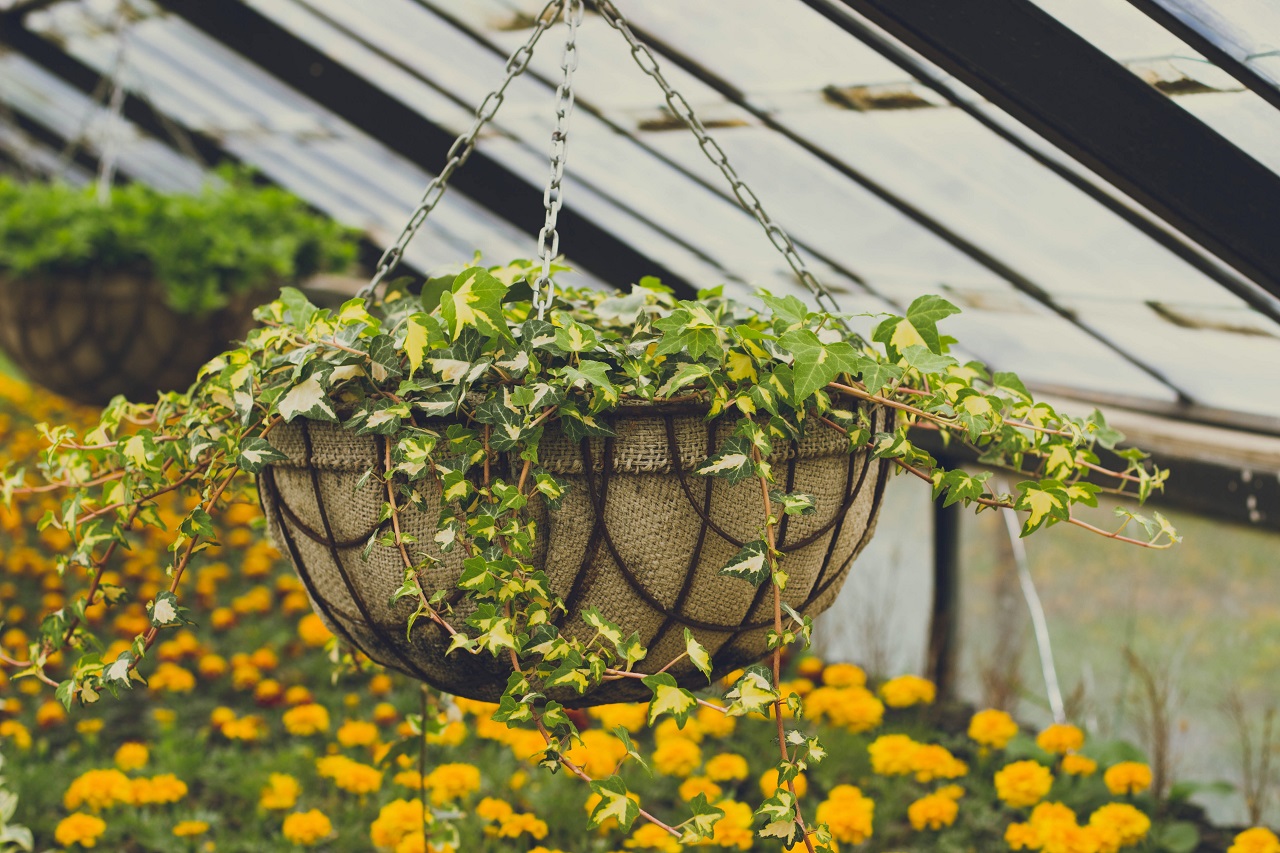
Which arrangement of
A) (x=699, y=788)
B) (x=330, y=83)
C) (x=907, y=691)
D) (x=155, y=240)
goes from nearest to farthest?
1. (x=699, y=788)
2. (x=907, y=691)
3. (x=155, y=240)
4. (x=330, y=83)

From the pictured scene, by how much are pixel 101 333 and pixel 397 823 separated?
46.9 inches

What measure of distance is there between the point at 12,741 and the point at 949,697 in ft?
7.40

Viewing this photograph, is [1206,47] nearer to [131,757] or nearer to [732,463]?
[732,463]

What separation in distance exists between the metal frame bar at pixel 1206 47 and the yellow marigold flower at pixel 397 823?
128 cm

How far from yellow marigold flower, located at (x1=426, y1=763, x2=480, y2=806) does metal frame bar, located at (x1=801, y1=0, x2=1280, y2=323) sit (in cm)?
115

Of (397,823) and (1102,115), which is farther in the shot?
(397,823)

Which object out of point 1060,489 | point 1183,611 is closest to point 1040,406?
point 1060,489

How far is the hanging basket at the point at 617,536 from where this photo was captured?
693mm

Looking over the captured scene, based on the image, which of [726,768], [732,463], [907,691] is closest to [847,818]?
[726,768]

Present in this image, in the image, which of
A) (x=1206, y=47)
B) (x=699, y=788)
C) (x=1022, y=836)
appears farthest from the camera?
(x=699, y=788)

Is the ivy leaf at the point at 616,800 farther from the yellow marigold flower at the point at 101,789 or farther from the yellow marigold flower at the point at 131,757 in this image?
the yellow marigold flower at the point at 131,757

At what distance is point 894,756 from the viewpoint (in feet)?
5.45

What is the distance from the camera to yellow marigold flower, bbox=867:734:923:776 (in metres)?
1.65

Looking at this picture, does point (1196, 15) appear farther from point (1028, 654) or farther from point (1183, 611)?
point (1028, 654)
